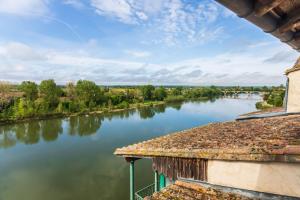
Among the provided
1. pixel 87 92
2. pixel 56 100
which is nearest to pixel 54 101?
pixel 56 100

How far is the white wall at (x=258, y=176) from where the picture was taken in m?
2.45

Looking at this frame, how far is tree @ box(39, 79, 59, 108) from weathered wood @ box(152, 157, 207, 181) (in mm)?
34619

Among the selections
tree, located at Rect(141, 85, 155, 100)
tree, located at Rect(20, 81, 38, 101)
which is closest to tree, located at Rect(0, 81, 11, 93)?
tree, located at Rect(20, 81, 38, 101)

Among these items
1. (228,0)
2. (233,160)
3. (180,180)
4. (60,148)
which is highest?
(228,0)

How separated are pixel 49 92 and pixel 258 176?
37.4 meters

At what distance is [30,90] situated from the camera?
3453cm

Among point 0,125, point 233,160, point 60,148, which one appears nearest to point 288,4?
point 233,160

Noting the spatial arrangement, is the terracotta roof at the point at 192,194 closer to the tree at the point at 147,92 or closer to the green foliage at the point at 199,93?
the tree at the point at 147,92

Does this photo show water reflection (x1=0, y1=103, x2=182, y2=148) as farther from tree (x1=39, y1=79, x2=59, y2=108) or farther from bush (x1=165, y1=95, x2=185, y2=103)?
bush (x1=165, y1=95, x2=185, y2=103)

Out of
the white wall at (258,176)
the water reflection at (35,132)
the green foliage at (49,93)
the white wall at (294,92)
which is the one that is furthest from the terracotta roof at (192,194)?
the green foliage at (49,93)

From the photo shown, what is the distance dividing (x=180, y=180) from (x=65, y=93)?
141 ft

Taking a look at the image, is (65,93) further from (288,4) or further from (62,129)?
(288,4)

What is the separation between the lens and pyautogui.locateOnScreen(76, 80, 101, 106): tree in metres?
39.8

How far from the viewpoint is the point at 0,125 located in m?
26.2
